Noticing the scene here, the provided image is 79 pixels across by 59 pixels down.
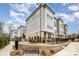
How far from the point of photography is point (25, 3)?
174 cm

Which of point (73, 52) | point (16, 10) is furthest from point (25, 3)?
point (73, 52)

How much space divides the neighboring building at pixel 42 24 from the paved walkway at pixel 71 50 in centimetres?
17

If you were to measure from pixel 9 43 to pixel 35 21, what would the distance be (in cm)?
37

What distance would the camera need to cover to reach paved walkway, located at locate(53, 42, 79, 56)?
1749 mm

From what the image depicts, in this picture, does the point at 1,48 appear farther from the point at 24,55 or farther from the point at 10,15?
the point at 10,15

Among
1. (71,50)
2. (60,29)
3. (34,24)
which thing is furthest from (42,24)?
(71,50)

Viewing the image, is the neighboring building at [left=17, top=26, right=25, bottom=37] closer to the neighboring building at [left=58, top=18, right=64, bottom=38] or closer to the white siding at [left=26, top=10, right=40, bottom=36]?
the white siding at [left=26, top=10, right=40, bottom=36]

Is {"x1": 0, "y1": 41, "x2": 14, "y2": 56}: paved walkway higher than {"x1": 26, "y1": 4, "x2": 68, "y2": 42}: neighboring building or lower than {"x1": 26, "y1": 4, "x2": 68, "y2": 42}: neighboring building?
lower

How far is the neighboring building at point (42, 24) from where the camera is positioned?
1790 mm

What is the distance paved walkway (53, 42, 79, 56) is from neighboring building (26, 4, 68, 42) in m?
0.17

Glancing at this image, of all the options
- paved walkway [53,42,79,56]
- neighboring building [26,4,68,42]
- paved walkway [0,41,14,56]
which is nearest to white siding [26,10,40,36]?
neighboring building [26,4,68,42]

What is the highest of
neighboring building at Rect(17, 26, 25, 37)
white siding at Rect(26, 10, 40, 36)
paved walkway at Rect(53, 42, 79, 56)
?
white siding at Rect(26, 10, 40, 36)

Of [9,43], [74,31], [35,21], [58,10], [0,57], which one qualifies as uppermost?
[58,10]

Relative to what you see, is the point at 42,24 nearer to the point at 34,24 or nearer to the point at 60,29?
the point at 34,24
